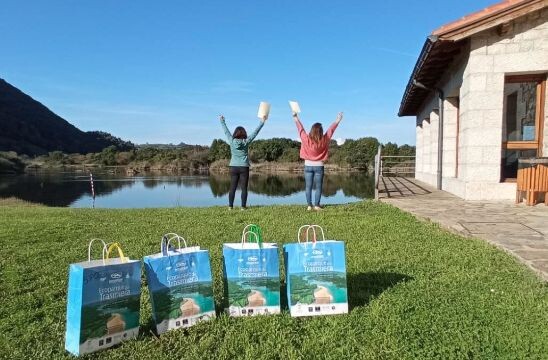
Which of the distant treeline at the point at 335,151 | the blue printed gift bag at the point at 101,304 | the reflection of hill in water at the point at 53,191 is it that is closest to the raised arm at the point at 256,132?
the blue printed gift bag at the point at 101,304

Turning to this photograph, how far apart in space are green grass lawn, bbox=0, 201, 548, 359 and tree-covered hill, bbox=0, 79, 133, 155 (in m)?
103

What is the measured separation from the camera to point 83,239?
566 centimetres

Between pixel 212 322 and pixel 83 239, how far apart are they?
12.3 feet

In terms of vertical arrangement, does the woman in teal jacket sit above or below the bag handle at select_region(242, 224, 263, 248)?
above

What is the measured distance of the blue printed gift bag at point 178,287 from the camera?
8.36ft

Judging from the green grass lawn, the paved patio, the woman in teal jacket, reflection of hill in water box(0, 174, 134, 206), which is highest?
the woman in teal jacket

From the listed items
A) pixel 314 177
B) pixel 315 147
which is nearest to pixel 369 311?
pixel 315 147

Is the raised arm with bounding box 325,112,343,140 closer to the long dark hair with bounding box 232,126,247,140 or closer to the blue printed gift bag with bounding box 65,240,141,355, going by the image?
the long dark hair with bounding box 232,126,247,140

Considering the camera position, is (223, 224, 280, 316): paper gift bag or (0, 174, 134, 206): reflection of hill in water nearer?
(223, 224, 280, 316): paper gift bag

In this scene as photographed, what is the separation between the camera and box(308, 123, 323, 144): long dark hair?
7605 millimetres

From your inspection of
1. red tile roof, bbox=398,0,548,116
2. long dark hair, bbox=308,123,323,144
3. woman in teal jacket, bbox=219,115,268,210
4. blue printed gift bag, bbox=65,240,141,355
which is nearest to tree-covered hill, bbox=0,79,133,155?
woman in teal jacket, bbox=219,115,268,210

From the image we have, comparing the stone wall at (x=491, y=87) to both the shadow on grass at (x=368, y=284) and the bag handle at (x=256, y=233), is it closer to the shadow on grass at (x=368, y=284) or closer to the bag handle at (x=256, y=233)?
the shadow on grass at (x=368, y=284)

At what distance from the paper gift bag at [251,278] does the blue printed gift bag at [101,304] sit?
607 mm

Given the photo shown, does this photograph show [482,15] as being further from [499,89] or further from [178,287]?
[178,287]
